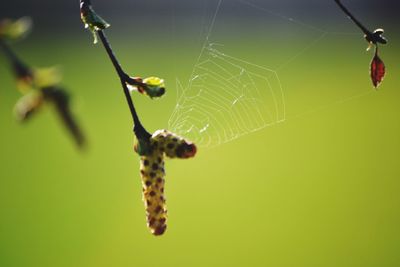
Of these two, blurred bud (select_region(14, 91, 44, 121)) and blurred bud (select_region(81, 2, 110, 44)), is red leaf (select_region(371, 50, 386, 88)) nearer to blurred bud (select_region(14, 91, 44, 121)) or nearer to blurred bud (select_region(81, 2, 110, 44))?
blurred bud (select_region(81, 2, 110, 44))

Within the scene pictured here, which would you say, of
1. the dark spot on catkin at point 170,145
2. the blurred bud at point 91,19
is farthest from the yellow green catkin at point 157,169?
the blurred bud at point 91,19

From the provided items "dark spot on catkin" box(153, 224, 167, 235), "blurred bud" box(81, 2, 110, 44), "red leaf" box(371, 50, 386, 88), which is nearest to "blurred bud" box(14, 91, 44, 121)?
"blurred bud" box(81, 2, 110, 44)

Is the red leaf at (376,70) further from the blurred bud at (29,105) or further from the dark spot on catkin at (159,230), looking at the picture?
the blurred bud at (29,105)

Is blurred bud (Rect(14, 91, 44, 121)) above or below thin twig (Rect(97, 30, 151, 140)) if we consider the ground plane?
below

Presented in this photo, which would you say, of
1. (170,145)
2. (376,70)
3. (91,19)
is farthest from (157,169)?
(376,70)

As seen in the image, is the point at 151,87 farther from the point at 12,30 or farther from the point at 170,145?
the point at 12,30

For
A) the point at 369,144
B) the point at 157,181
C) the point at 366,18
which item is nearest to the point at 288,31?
the point at 366,18

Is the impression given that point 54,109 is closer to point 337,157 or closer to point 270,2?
point 337,157
